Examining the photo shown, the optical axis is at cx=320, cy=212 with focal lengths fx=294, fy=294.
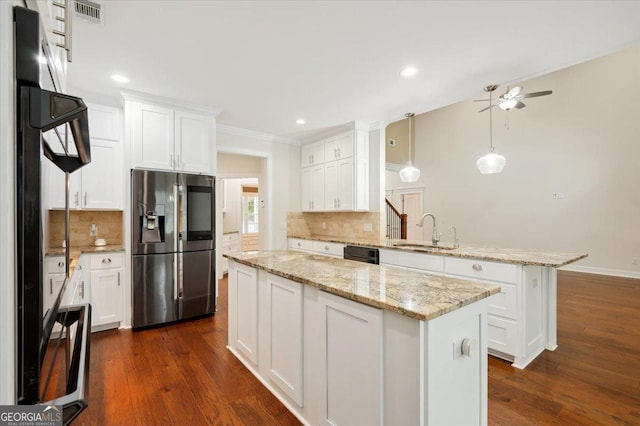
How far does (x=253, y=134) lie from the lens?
4715 mm

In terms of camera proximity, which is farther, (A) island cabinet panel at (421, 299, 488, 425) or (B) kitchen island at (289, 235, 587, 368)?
(B) kitchen island at (289, 235, 587, 368)

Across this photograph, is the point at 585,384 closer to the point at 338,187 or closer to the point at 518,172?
the point at 338,187

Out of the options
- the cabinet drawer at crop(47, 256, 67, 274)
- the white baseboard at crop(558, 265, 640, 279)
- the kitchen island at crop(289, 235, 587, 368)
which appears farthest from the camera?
the white baseboard at crop(558, 265, 640, 279)

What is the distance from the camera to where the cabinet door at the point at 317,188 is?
486 cm

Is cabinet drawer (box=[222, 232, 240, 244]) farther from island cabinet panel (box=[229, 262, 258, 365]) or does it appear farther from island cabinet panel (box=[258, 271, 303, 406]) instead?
island cabinet panel (box=[258, 271, 303, 406])

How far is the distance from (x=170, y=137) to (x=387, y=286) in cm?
311

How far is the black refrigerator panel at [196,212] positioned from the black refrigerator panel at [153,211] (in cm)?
7

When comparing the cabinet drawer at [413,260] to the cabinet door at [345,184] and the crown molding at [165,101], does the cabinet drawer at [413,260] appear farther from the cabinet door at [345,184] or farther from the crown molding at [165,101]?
the crown molding at [165,101]

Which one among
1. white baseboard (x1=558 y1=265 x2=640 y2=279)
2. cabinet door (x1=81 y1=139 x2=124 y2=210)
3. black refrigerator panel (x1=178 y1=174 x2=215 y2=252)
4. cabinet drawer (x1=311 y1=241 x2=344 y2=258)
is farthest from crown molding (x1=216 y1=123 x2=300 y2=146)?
white baseboard (x1=558 y1=265 x2=640 y2=279)

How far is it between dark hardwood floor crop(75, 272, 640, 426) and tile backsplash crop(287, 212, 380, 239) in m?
2.28

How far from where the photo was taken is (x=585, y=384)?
2180mm

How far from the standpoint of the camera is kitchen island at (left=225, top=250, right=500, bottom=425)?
1219 millimetres

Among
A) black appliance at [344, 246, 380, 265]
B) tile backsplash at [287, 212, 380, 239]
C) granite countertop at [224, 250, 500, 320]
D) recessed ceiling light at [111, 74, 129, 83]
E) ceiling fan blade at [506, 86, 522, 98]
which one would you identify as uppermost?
ceiling fan blade at [506, 86, 522, 98]

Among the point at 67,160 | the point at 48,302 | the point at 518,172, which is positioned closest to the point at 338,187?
the point at 67,160
